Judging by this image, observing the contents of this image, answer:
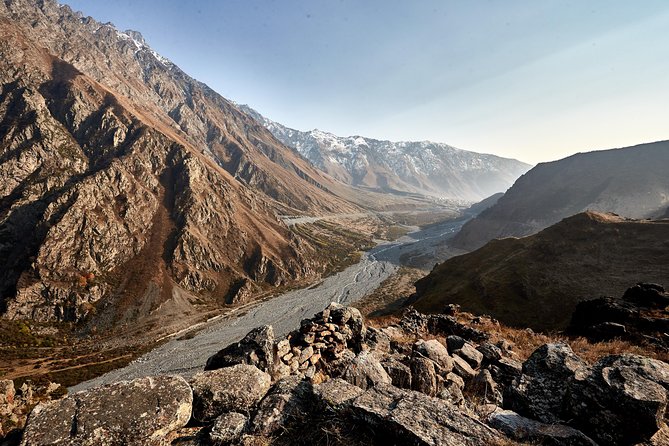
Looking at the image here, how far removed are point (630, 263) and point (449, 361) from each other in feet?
228

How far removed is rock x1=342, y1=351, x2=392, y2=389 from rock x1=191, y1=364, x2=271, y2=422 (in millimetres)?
3066

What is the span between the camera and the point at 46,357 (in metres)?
81.6

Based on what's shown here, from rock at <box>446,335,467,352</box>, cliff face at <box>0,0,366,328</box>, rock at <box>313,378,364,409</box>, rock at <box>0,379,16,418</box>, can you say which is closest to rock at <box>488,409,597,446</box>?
rock at <box>313,378,364,409</box>

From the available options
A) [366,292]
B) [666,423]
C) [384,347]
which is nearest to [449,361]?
[384,347]

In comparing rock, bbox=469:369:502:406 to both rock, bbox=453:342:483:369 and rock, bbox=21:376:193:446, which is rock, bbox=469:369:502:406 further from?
rock, bbox=21:376:193:446


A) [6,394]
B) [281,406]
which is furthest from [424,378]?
[6,394]

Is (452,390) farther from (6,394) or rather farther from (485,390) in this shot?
(6,394)

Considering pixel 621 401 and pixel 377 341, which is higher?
pixel 621 401

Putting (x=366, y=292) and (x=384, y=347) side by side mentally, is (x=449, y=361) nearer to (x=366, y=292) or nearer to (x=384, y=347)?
(x=384, y=347)

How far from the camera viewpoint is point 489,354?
64.1ft

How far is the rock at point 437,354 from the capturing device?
52.1 feet

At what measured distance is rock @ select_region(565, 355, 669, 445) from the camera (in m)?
8.14

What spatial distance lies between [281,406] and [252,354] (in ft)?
23.0

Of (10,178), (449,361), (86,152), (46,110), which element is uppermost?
(46,110)
